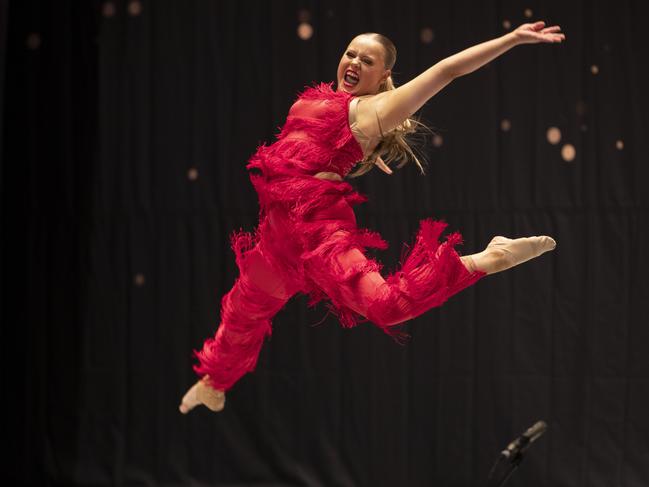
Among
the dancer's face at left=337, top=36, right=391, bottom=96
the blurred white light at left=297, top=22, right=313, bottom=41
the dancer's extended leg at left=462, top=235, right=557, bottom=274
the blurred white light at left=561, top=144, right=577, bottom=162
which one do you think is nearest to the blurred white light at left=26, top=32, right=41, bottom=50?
the blurred white light at left=297, top=22, right=313, bottom=41

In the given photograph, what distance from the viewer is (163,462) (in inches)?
149

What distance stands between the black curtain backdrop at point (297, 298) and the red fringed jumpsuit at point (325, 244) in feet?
3.75

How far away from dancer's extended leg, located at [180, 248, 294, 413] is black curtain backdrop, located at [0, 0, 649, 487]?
849mm

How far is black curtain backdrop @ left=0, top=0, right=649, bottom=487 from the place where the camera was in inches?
138

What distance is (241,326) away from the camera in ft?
8.83

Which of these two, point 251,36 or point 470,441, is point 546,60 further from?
point 470,441

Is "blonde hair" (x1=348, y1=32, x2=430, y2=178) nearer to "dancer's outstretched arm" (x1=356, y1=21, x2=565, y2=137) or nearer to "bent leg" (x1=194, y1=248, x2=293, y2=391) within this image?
"dancer's outstretched arm" (x1=356, y1=21, x2=565, y2=137)

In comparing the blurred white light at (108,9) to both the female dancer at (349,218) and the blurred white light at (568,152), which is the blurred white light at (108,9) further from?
the blurred white light at (568,152)

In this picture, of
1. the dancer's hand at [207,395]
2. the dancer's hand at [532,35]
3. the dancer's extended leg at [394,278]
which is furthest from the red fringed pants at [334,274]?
the dancer's hand at [532,35]

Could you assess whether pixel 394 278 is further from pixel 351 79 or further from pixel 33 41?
pixel 33 41

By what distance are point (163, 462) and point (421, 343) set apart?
1.14 m

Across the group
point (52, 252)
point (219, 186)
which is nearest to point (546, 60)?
point (219, 186)

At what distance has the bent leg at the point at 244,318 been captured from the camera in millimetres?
2564

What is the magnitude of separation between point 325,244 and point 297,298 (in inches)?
56.5
